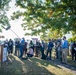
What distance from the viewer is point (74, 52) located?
1988 centimetres

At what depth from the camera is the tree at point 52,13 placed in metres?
18.1

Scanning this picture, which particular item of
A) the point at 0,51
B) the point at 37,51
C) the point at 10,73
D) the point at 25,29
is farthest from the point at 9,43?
the point at 10,73

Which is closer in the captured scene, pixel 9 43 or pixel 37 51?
pixel 37 51

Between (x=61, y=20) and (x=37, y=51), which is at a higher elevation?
(x=61, y=20)

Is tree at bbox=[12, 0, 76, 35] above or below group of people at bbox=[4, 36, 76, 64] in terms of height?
above

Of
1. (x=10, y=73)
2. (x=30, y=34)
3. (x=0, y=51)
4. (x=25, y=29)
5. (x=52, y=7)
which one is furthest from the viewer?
(x=25, y=29)

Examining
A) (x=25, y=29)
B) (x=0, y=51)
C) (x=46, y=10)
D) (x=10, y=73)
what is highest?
(x=46, y=10)

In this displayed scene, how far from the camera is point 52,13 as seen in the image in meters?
19.6

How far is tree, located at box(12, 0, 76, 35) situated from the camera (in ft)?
59.3

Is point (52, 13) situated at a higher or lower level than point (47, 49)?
higher

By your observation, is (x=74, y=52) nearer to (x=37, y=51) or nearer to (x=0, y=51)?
(x=37, y=51)

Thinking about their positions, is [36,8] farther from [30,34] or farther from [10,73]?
[10,73]

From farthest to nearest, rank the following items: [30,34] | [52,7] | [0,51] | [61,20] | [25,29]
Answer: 1. [25,29]
2. [30,34]
3. [52,7]
4. [61,20]
5. [0,51]

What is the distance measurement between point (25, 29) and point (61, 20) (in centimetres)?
656
